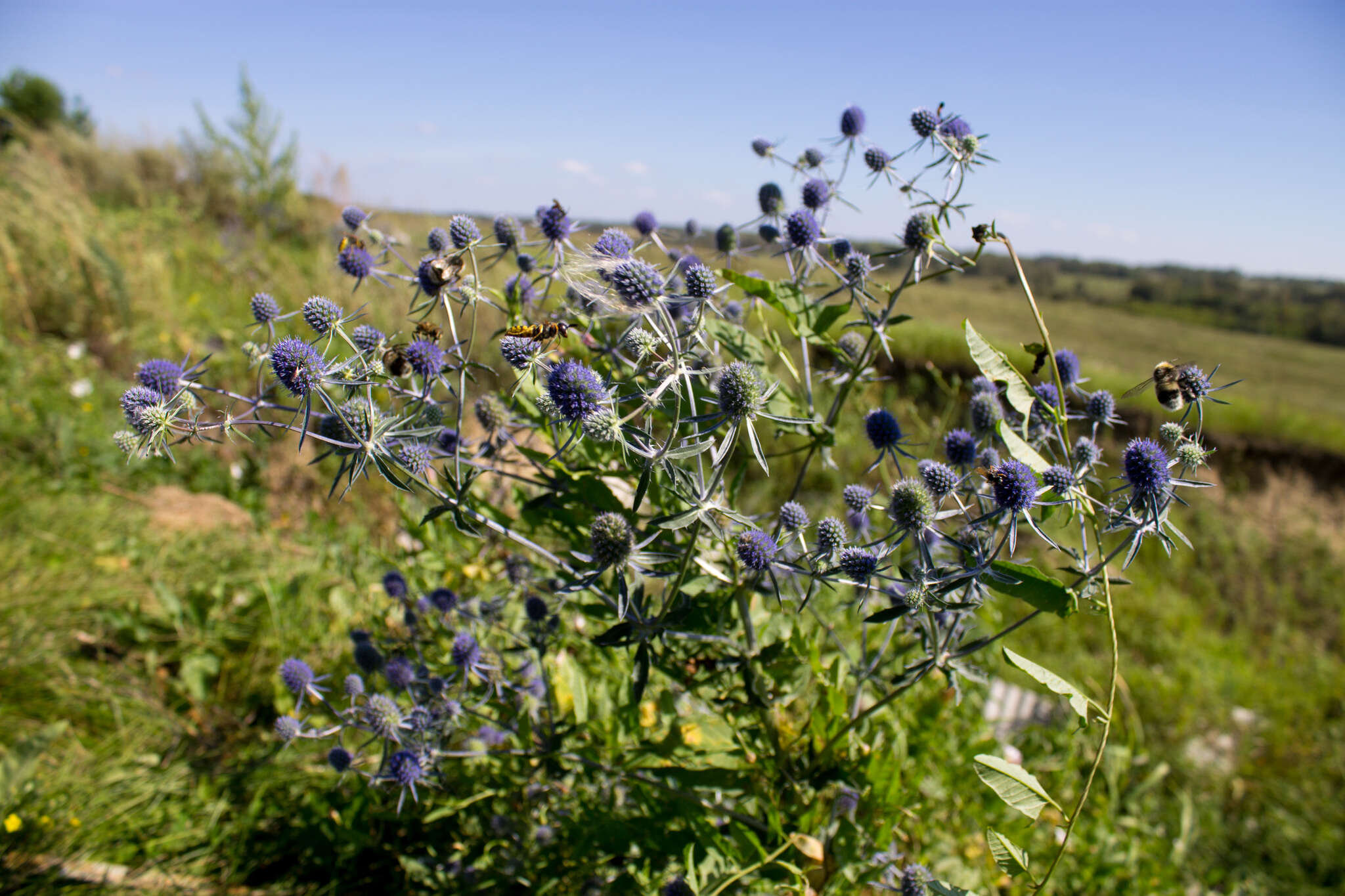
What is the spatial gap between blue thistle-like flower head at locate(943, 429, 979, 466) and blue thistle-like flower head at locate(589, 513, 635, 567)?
0.76m

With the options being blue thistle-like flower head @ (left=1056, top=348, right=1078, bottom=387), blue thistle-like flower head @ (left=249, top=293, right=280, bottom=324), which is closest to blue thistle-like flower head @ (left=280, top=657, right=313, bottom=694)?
blue thistle-like flower head @ (left=249, top=293, right=280, bottom=324)

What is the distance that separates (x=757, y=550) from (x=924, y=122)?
107 cm

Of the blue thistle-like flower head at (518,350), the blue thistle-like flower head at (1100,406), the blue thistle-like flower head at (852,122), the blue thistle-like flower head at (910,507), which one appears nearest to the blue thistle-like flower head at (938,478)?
the blue thistle-like flower head at (910,507)

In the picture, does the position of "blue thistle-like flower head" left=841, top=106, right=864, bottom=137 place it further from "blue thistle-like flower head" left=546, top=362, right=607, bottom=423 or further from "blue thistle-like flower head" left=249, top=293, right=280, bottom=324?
"blue thistle-like flower head" left=249, top=293, right=280, bottom=324

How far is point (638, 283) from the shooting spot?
1.22 m

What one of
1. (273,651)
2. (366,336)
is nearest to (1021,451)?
(366,336)

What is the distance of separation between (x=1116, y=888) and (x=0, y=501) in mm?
5643

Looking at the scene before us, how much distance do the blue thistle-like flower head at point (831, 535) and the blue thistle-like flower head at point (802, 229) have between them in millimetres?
665

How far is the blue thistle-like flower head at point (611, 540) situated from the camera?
1.29m

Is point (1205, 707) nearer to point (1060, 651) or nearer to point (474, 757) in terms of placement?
point (1060, 651)

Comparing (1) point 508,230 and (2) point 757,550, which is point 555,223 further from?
(2) point 757,550

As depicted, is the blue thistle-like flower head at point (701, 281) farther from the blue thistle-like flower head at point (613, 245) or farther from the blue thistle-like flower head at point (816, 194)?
the blue thistle-like flower head at point (816, 194)

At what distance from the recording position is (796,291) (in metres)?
1.49

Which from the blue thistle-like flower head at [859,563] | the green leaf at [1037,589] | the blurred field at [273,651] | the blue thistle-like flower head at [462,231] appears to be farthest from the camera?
the blurred field at [273,651]
